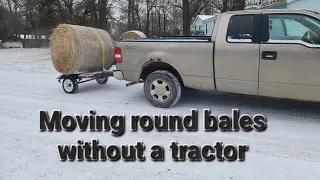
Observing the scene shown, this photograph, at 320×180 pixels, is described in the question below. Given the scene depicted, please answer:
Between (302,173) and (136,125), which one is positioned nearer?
(302,173)

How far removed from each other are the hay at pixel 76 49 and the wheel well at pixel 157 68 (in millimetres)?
2043

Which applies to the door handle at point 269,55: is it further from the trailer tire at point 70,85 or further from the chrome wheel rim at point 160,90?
A: the trailer tire at point 70,85

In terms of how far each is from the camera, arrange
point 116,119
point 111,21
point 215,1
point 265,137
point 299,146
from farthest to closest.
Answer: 1. point 111,21
2. point 215,1
3. point 116,119
4. point 265,137
5. point 299,146

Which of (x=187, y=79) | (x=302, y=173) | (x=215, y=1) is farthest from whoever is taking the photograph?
(x=215, y=1)

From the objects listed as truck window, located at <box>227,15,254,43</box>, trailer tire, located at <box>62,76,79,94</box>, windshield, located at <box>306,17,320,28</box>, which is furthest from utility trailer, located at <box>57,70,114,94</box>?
windshield, located at <box>306,17,320,28</box>

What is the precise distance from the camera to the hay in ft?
23.5

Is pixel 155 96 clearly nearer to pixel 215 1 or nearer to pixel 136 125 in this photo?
pixel 136 125

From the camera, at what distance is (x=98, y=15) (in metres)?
33.8

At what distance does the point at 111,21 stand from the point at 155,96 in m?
37.3

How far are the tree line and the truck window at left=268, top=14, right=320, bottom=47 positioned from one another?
26304 millimetres

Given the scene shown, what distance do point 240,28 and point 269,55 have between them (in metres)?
0.71

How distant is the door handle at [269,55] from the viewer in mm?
4688

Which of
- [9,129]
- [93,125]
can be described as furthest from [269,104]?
[9,129]

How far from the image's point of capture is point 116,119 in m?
5.16
